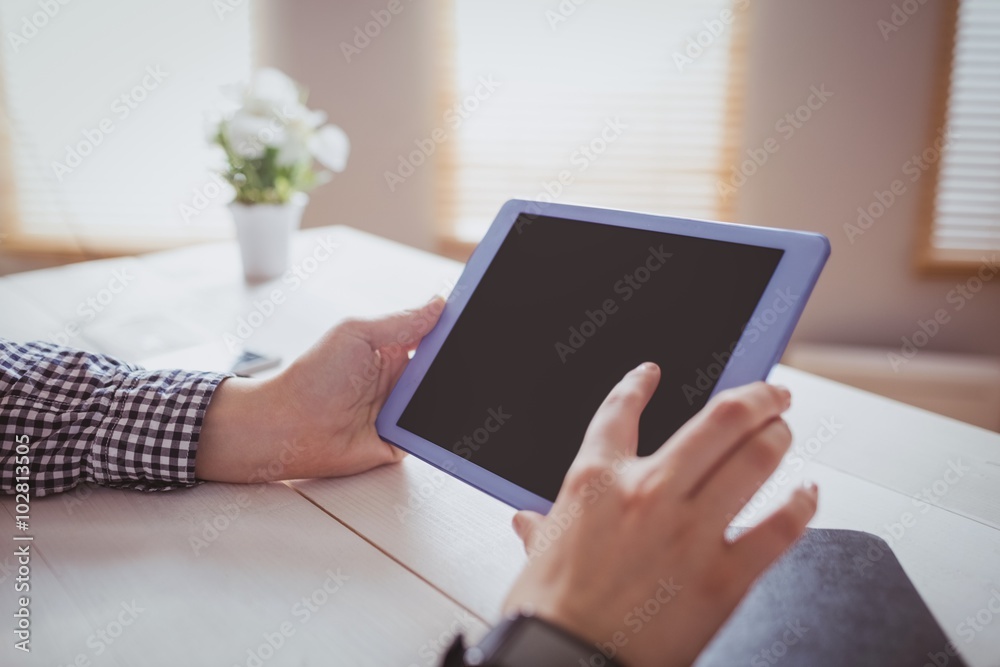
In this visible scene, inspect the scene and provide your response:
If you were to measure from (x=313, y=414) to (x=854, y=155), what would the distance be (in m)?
2.01

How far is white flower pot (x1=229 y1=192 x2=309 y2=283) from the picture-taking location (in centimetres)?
138

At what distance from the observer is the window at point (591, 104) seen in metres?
2.21

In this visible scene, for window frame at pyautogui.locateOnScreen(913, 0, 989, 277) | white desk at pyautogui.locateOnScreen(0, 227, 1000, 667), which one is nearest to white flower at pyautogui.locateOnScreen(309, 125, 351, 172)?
white desk at pyautogui.locateOnScreen(0, 227, 1000, 667)

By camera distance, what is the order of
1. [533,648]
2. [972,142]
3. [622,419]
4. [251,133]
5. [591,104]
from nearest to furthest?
[533,648], [622,419], [251,133], [972,142], [591,104]

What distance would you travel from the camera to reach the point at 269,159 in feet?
4.49

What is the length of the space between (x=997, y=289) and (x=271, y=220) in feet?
7.10

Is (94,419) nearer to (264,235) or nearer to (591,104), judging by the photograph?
(264,235)

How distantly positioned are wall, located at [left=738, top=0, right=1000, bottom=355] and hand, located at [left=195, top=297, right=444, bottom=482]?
179 centimetres

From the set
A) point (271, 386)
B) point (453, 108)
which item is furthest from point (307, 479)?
point (453, 108)

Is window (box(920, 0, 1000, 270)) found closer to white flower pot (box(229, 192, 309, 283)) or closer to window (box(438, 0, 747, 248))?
window (box(438, 0, 747, 248))

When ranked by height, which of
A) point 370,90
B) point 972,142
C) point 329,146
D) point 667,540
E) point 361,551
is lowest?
point 361,551

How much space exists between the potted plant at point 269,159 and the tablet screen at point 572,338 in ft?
2.51

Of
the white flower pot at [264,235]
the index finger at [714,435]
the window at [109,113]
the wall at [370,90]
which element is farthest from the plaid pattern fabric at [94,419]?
the window at [109,113]

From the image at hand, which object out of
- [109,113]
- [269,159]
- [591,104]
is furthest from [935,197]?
[109,113]
